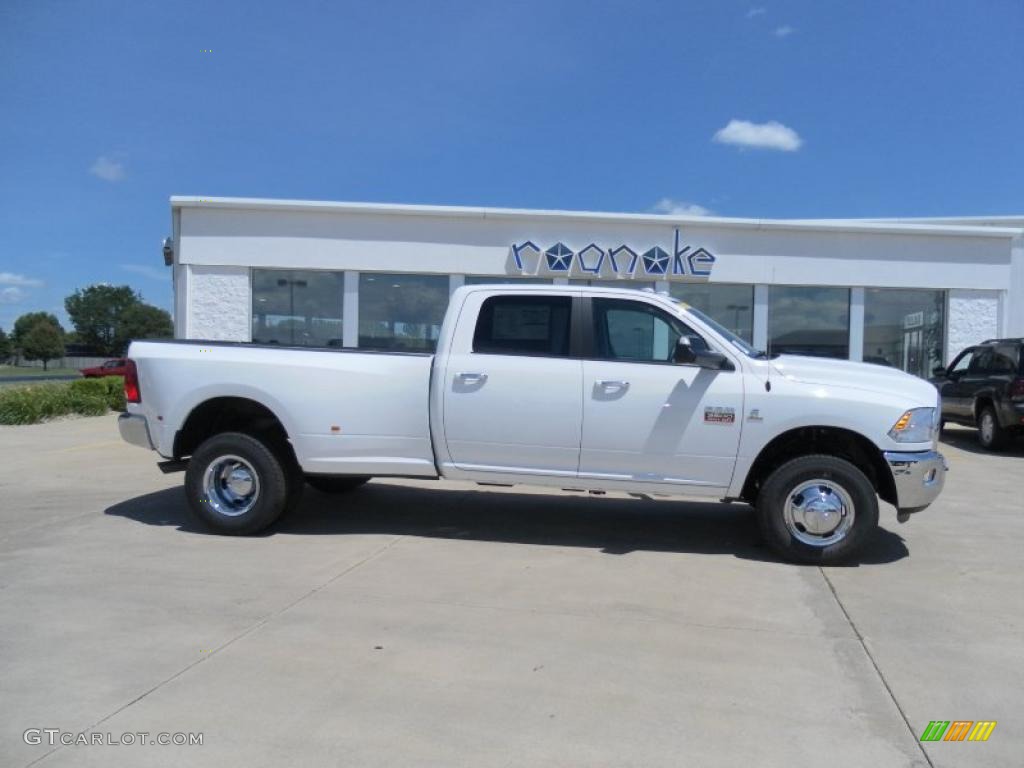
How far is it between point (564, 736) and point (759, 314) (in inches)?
577

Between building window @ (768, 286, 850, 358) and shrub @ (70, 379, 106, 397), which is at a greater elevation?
building window @ (768, 286, 850, 358)

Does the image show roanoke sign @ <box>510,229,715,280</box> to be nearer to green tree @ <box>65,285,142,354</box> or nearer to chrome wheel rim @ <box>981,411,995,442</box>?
chrome wheel rim @ <box>981,411,995,442</box>

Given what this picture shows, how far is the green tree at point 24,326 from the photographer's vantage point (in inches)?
3746

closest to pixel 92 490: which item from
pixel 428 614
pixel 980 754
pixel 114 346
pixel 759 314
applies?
pixel 428 614

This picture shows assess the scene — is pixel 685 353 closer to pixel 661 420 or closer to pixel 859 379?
pixel 661 420

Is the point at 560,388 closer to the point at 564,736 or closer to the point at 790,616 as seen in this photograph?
the point at 790,616

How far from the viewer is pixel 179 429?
22.0 ft

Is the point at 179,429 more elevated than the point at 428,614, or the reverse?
the point at 179,429

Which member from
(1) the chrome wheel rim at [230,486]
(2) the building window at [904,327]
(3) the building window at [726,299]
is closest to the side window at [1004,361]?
(2) the building window at [904,327]

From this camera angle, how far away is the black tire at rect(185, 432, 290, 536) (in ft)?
→ 21.8

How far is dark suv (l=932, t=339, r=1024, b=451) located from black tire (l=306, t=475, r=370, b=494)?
9.58 m

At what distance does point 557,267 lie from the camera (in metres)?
16.9

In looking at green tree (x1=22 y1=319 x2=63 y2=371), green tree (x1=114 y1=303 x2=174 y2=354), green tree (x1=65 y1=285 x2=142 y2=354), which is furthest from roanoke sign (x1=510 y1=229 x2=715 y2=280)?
green tree (x1=65 y1=285 x2=142 y2=354)

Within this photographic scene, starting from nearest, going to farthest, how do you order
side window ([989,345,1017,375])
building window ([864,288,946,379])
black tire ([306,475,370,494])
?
black tire ([306,475,370,494]) < side window ([989,345,1017,375]) < building window ([864,288,946,379])
